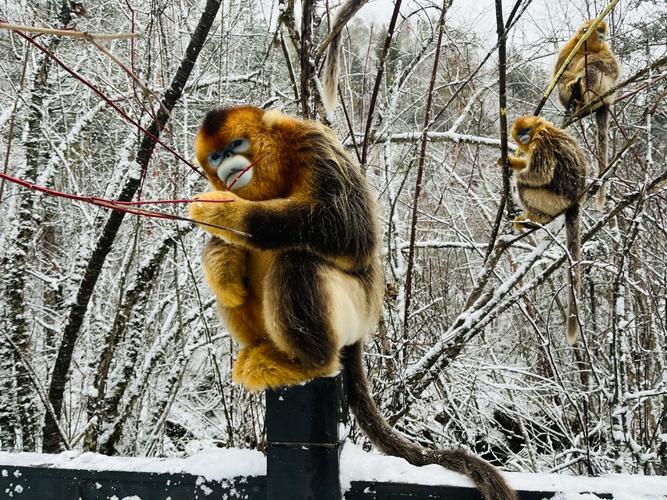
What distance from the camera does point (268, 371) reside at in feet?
5.32

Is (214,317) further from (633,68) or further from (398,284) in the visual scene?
(633,68)

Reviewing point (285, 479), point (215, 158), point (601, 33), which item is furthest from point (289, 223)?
point (601, 33)

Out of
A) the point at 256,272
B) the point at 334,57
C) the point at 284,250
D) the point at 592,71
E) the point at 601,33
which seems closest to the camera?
the point at 284,250

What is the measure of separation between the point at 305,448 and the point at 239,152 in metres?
1.00

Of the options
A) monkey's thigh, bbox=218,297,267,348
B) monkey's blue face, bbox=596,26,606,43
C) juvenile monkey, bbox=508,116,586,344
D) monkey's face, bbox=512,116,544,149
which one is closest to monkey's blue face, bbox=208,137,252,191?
monkey's thigh, bbox=218,297,267,348

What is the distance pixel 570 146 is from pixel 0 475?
485cm

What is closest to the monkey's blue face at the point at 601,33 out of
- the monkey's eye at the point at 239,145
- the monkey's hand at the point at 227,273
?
the monkey's eye at the point at 239,145

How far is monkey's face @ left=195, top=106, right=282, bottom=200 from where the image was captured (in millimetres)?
1756

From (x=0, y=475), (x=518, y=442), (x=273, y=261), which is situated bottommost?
(x=518, y=442)

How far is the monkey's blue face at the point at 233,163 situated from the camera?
1.74m

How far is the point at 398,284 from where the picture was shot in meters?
3.75

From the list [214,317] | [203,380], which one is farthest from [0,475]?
[203,380]

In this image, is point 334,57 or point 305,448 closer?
point 305,448

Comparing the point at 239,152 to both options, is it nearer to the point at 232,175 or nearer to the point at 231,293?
the point at 232,175
